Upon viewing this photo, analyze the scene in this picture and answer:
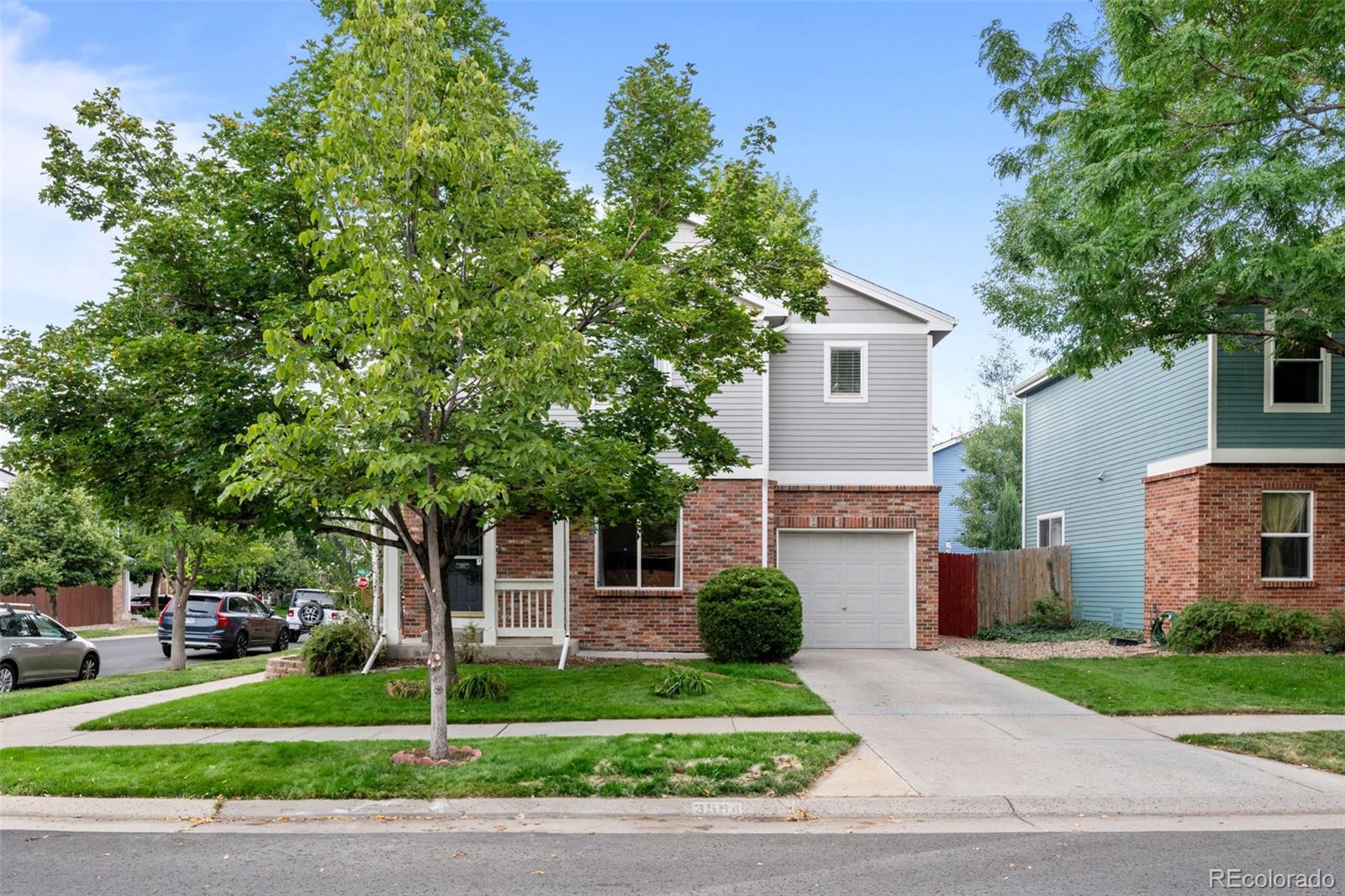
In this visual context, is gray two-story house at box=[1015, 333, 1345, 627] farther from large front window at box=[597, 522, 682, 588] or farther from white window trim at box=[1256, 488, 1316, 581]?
large front window at box=[597, 522, 682, 588]

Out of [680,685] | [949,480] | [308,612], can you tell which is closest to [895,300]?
[680,685]

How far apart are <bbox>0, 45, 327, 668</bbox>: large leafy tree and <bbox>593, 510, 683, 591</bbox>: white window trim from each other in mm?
6638

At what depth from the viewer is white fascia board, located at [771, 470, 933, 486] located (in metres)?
19.0

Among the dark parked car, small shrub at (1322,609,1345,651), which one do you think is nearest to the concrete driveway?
small shrub at (1322,609,1345,651)

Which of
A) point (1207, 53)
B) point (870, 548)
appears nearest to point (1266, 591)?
point (870, 548)

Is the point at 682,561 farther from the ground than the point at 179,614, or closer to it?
farther from the ground

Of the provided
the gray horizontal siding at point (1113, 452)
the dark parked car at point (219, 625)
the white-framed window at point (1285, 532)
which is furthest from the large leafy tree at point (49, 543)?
the white-framed window at point (1285, 532)

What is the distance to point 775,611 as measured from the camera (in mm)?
15609

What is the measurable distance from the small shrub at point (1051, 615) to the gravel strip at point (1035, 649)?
1.73m

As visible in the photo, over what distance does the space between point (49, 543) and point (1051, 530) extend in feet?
101

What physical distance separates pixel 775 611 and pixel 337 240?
9.19 meters

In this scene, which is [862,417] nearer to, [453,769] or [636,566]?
[636,566]

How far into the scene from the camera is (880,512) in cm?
1892

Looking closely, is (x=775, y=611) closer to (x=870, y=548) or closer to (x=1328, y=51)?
(x=870, y=548)
